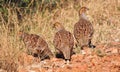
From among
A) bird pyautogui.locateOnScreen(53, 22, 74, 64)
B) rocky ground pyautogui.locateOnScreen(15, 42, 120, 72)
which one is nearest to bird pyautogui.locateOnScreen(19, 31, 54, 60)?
rocky ground pyautogui.locateOnScreen(15, 42, 120, 72)

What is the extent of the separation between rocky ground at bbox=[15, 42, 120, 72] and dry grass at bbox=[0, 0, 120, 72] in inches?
12.1

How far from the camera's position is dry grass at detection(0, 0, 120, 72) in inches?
413

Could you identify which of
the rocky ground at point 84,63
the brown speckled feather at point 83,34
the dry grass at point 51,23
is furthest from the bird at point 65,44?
the dry grass at point 51,23

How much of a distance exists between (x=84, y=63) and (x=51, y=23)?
3.82 meters

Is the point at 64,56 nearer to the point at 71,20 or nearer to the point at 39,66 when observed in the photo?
the point at 39,66

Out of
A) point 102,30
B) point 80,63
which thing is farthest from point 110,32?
point 80,63

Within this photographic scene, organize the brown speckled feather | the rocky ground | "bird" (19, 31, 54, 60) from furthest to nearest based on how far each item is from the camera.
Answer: the brown speckled feather < "bird" (19, 31, 54, 60) < the rocky ground

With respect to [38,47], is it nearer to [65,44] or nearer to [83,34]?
[65,44]

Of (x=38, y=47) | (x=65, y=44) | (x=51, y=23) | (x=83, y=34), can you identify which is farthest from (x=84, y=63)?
(x=51, y=23)

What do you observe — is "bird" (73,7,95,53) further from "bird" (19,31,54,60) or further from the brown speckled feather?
"bird" (19,31,54,60)

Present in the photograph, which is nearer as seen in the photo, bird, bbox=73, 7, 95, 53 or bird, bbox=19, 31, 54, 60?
bird, bbox=19, 31, 54, 60

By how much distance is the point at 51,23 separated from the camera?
13797 mm

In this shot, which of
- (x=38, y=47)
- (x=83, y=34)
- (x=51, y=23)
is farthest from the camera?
(x=51, y=23)

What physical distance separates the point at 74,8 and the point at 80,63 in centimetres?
554
